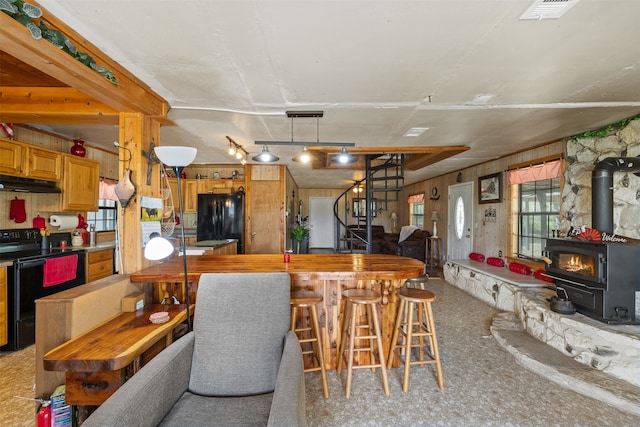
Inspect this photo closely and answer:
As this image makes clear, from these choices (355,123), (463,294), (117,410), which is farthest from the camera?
(463,294)

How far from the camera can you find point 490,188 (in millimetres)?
5328

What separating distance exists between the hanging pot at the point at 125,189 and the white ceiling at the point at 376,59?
2.56ft

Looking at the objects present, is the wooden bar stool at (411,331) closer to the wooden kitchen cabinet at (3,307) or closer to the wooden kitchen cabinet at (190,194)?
the wooden kitchen cabinet at (3,307)

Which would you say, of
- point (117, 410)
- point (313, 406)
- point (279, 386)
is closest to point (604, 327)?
point (313, 406)

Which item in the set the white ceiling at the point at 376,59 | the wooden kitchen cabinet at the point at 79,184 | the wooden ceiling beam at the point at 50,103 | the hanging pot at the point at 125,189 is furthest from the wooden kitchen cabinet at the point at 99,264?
the white ceiling at the point at 376,59

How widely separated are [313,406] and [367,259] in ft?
4.44

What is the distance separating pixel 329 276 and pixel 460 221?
5.17 metres

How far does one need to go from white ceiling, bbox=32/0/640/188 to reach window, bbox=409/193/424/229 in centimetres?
548

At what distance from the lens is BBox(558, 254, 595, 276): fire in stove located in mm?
2754

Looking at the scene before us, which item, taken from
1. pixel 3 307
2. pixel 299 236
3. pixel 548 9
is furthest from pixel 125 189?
pixel 299 236

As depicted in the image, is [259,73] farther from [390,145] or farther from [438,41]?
[390,145]

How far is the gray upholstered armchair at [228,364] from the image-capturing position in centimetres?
127

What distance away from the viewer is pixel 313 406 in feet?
6.67

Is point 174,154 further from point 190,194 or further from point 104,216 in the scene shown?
point 190,194
